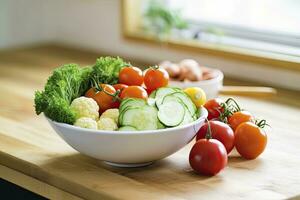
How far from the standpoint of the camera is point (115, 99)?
1535 millimetres

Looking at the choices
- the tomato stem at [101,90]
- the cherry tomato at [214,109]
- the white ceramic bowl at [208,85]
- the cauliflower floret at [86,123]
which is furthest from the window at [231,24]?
the cauliflower floret at [86,123]

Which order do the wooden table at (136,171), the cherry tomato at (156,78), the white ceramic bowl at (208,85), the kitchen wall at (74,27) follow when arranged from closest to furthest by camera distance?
the wooden table at (136,171), the cherry tomato at (156,78), the white ceramic bowl at (208,85), the kitchen wall at (74,27)

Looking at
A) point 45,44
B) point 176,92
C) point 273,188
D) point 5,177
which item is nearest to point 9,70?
point 45,44

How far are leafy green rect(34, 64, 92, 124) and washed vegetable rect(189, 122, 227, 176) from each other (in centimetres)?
27

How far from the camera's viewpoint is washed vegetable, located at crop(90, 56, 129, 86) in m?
1.63

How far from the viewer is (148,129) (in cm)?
143

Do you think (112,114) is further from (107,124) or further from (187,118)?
(187,118)

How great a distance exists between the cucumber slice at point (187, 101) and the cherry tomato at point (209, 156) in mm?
83

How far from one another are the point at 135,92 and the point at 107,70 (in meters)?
0.15

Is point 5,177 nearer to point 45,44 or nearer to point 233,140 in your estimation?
point 233,140

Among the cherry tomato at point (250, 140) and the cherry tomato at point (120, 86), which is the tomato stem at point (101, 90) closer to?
the cherry tomato at point (120, 86)

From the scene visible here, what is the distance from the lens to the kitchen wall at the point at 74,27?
2.71m

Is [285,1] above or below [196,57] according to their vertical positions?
above

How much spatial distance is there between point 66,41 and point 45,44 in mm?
91
